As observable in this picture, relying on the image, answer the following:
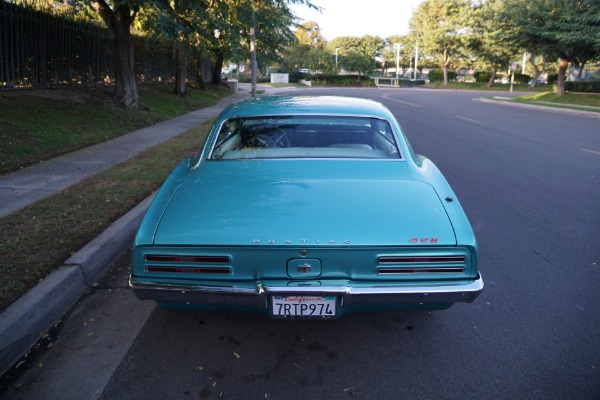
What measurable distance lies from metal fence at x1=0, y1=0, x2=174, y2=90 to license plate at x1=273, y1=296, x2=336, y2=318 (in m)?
11.9

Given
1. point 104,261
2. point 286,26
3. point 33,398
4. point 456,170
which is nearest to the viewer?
point 33,398

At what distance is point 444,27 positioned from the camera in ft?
189

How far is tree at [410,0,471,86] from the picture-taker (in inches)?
2210

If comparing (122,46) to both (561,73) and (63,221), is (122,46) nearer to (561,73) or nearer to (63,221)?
(63,221)

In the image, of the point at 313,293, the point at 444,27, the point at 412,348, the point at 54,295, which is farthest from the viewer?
the point at 444,27

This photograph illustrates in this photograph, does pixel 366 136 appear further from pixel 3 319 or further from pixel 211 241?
pixel 3 319

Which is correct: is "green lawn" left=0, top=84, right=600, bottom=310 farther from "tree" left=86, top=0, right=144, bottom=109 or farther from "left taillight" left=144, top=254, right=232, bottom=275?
"left taillight" left=144, top=254, right=232, bottom=275

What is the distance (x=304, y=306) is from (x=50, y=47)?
47.0 feet

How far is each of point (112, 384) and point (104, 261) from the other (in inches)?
72.0

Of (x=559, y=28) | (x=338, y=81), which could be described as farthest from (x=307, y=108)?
(x=338, y=81)

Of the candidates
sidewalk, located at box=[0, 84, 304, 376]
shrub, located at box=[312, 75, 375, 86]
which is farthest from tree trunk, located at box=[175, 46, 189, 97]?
shrub, located at box=[312, 75, 375, 86]

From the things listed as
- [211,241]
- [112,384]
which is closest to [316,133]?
[211,241]

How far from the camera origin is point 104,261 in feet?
Result: 14.0

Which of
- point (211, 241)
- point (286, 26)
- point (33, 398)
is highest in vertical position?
point (286, 26)
